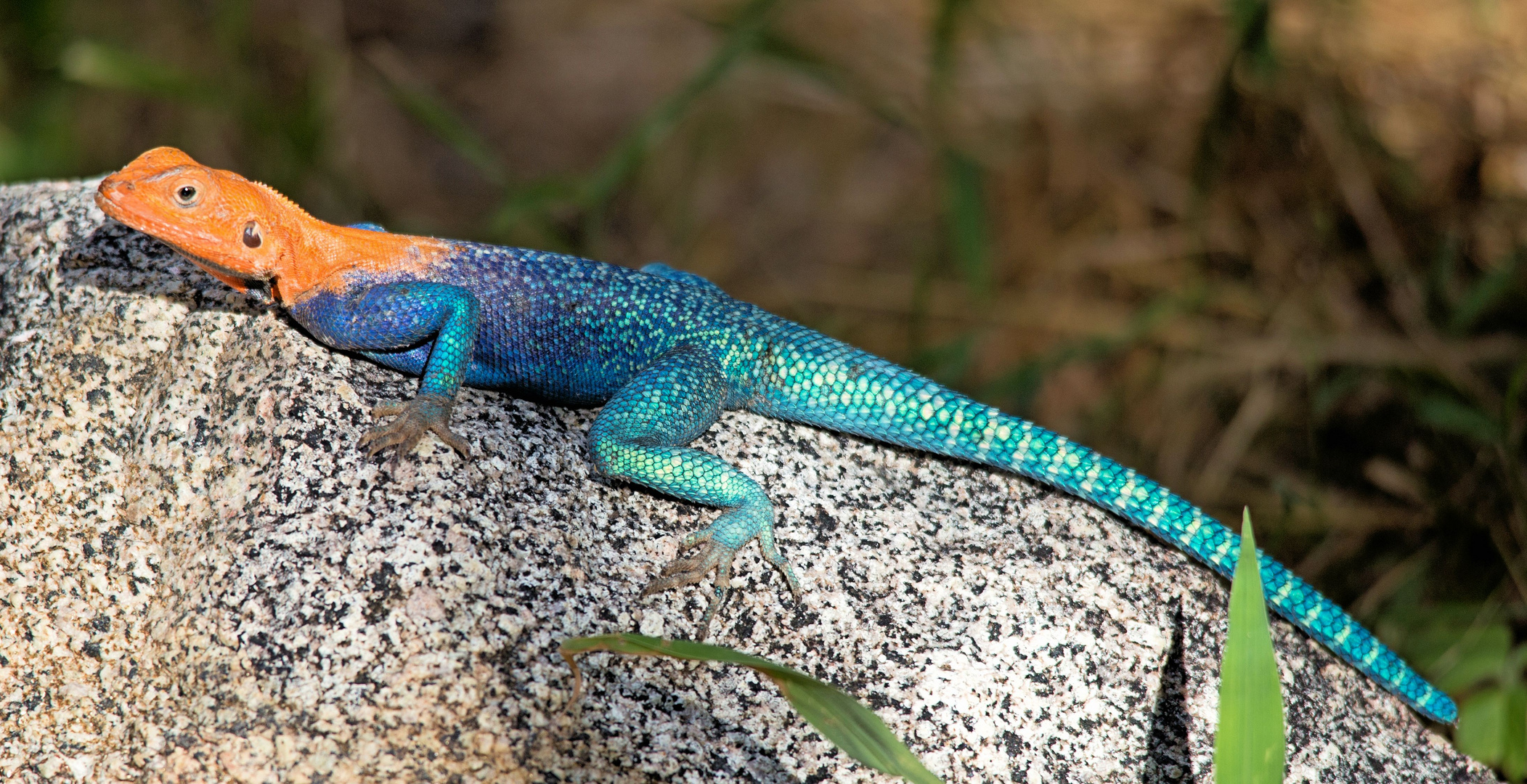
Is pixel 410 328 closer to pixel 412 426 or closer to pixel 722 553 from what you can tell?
pixel 412 426

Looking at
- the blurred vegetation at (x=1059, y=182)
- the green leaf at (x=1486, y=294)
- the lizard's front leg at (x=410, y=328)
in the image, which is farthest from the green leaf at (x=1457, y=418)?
the lizard's front leg at (x=410, y=328)

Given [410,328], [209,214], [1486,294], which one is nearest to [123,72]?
[209,214]

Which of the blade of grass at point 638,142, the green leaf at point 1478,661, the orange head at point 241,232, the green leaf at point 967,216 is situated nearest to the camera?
the orange head at point 241,232

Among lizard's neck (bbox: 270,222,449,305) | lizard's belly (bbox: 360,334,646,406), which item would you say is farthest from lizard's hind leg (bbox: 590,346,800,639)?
lizard's neck (bbox: 270,222,449,305)

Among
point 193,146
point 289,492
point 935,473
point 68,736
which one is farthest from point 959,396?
point 193,146

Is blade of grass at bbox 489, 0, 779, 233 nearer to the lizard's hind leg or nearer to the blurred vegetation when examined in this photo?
the blurred vegetation

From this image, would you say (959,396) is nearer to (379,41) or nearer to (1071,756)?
(1071,756)

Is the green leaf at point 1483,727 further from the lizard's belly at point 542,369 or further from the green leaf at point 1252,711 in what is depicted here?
the lizard's belly at point 542,369
